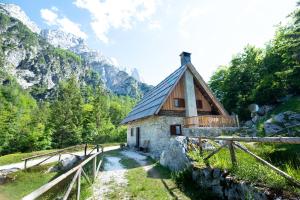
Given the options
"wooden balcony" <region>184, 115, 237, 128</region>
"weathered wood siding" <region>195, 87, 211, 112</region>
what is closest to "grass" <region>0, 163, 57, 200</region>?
"wooden balcony" <region>184, 115, 237, 128</region>

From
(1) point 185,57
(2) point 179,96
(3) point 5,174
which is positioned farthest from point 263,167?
(1) point 185,57

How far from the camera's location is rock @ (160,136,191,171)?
8925mm

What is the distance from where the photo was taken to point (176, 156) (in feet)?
32.0

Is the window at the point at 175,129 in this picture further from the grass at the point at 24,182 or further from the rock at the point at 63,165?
the grass at the point at 24,182

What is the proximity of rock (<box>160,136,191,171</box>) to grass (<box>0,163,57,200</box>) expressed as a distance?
7485 millimetres

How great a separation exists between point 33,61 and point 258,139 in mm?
125086

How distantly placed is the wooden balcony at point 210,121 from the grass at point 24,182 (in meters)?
10.6

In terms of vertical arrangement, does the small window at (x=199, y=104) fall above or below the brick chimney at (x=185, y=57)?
below

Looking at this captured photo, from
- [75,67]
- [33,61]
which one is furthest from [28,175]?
[75,67]

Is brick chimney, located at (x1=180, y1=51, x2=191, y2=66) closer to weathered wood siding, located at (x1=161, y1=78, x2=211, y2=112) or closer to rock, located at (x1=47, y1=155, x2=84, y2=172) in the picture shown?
weathered wood siding, located at (x1=161, y1=78, x2=211, y2=112)

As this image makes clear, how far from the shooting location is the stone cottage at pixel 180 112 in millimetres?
16531

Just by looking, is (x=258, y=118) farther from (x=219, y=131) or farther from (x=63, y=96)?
(x=63, y=96)

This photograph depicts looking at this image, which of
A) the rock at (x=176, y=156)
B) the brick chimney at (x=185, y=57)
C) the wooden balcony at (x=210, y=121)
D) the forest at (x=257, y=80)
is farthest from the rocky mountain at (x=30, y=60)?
the rock at (x=176, y=156)

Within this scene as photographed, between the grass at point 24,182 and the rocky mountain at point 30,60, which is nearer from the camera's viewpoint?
the grass at point 24,182
